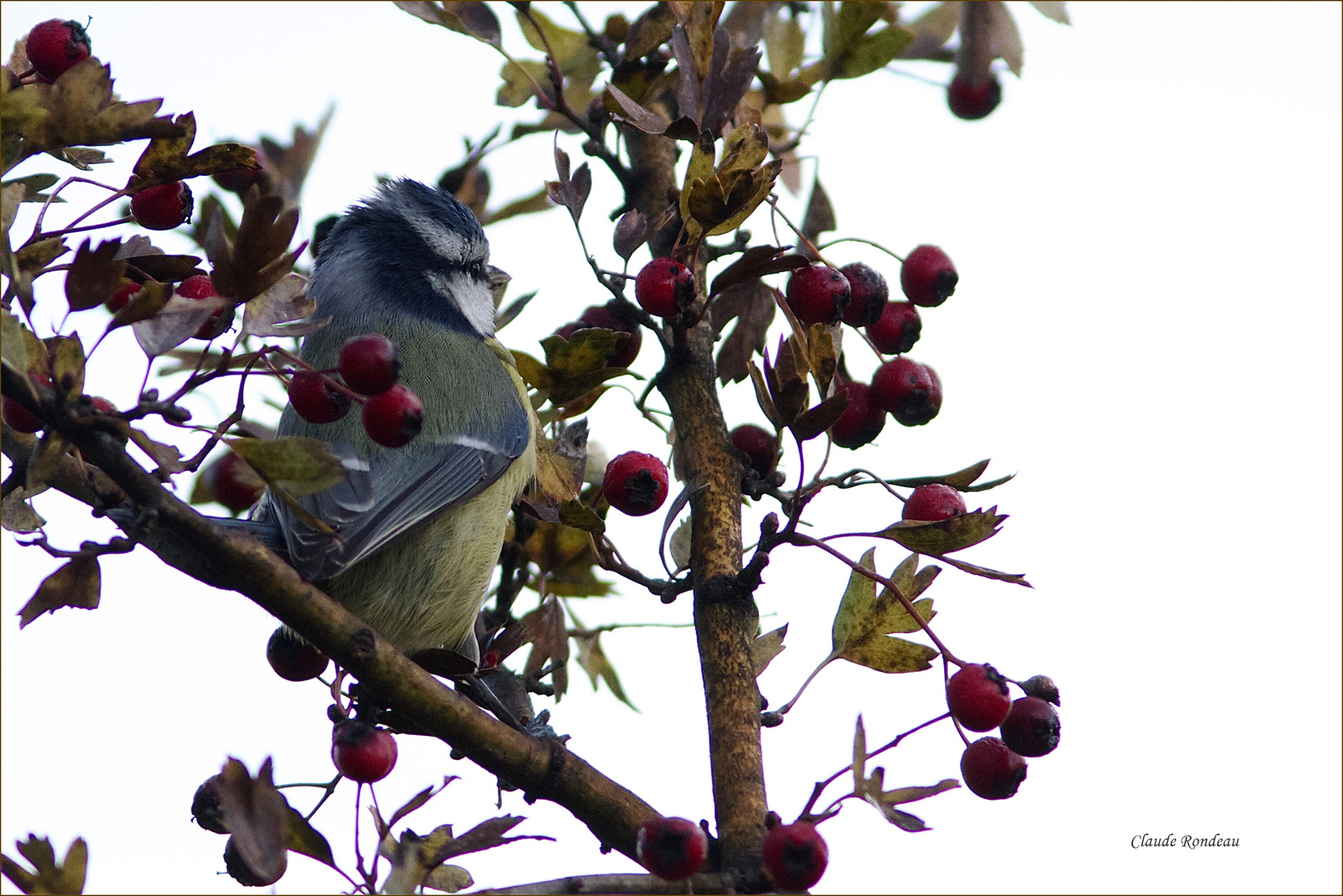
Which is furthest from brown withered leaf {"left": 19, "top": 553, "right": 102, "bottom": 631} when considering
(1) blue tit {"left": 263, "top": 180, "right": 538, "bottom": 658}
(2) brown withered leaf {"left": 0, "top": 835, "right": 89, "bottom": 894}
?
(1) blue tit {"left": 263, "top": 180, "right": 538, "bottom": 658}

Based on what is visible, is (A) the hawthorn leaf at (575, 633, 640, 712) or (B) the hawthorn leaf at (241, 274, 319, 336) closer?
(B) the hawthorn leaf at (241, 274, 319, 336)

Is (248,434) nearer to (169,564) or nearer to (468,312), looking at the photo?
(169,564)

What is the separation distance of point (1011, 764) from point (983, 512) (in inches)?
12.9

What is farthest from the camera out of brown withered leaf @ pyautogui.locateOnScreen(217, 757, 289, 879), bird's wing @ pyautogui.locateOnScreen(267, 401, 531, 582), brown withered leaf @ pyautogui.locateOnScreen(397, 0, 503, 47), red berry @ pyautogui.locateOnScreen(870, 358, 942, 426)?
brown withered leaf @ pyautogui.locateOnScreen(397, 0, 503, 47)

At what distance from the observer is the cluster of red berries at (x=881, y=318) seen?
6.19 feet

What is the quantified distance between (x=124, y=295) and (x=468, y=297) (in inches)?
58.7

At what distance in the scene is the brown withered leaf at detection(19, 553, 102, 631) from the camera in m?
1.37

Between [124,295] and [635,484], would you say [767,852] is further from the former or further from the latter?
[124,295]

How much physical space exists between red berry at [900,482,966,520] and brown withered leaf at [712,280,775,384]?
352mm

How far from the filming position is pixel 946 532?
1.62 metres

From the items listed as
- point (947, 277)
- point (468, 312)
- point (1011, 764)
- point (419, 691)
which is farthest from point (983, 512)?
point (468, 312)

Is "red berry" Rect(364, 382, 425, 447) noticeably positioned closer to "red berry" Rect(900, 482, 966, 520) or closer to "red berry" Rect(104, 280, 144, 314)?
"red berry" Rect(104, 280, 144, 314)

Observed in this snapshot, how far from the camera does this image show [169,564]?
140cm

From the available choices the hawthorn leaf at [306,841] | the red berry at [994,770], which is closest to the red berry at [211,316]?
the hawthorn leaf at [306,841]
